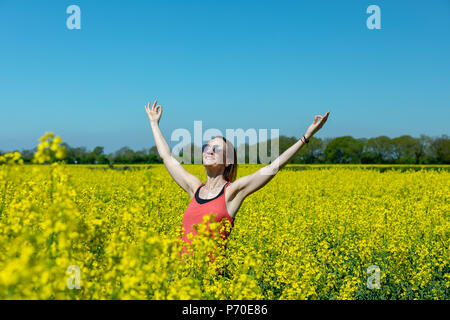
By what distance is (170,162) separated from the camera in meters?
4.00

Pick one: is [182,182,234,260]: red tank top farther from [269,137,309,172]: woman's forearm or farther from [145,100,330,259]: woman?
[269,137,309,172]: woman's forearm

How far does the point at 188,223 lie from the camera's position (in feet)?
11.5

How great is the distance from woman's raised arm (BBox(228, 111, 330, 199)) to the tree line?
2684cm

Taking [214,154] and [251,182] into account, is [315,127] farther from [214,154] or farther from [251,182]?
[214,154]

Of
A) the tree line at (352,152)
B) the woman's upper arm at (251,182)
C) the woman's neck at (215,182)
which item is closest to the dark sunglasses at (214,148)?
the woman's neck at (215,182)

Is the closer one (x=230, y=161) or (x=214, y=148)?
(x=214, y=148)

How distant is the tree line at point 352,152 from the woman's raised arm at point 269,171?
2684 cm

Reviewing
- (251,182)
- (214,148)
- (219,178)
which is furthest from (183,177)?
(251,182)

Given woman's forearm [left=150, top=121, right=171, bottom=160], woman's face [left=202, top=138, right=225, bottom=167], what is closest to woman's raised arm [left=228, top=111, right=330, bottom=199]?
woman's face [left=202, top=138, right=225, bottom=167]

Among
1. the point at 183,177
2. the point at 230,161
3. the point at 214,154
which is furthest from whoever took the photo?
the point at 183,177

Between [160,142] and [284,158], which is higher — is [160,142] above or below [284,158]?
above

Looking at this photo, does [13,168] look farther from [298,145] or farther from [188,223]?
[298,145]

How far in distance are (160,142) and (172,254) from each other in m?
Result: 2.23
